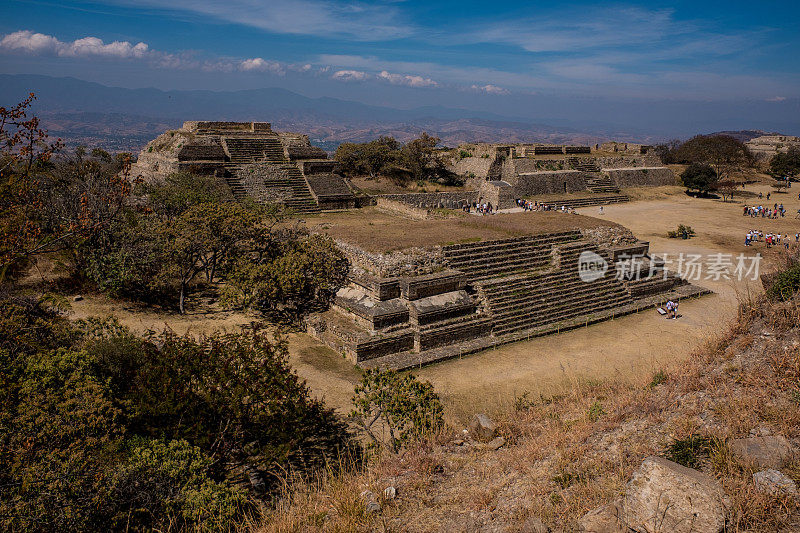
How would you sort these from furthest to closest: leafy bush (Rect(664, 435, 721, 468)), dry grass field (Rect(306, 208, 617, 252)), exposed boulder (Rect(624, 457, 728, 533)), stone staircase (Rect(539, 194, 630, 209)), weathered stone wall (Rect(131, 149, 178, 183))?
stone staircase (Rect(539, 194, 630, 209)) → weathered stone wall (Rect(131, 149, 178, 183)) → dry grass field (Rect(306, 208, 617, 252)) → leafy bush (Rect(664, 435, 721, 468)) → exposed boulder (Rect(624, 457, 728, 533))

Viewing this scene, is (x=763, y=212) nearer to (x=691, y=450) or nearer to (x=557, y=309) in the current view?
(x=557, y=309)

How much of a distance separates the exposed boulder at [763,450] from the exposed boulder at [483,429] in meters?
2.74

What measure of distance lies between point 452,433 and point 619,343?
7.66 metres

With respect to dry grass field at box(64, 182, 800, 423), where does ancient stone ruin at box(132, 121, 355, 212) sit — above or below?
above

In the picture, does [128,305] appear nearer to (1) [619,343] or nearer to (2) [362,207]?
Result: (1) [619,343]

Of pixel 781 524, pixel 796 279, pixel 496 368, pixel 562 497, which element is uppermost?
pixel 796 279

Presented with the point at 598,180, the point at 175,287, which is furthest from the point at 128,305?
the point at 598,180

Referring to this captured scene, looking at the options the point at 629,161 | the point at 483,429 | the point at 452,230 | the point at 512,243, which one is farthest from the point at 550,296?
the point at 629,161

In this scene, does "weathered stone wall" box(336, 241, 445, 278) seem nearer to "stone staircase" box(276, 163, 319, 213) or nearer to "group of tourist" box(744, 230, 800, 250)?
"stone staircase" box(276, 163, 319, 213)

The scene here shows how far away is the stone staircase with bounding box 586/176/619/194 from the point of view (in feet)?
121

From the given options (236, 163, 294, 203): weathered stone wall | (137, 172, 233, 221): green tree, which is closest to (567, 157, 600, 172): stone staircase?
(236, 163, 294, 203): weathered stone wall

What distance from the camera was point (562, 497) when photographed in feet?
14.2

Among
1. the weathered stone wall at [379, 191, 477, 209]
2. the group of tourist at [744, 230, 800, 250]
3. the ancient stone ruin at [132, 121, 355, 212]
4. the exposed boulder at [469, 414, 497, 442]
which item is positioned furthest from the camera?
the weathered stone wall at [379, 191, 477, 209]

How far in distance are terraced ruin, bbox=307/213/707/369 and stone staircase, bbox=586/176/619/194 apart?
2178 centimetres
